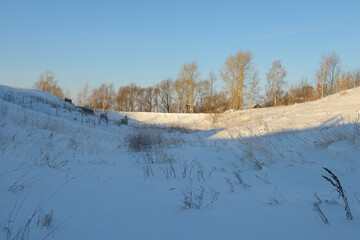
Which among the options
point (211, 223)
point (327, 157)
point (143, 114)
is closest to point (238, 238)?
point (211, 223)

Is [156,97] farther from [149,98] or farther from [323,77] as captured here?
[323,77]

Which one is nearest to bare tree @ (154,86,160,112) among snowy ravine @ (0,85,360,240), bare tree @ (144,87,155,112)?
bare tree @ (144,87,155,112)

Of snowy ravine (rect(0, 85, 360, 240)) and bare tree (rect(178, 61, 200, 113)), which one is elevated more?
bare tree (rect(178, 61, 200, 113))

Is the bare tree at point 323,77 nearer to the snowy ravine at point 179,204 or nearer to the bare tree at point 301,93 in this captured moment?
the bare tree at point 301,93

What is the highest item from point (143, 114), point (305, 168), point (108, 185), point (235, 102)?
point (235, 102)

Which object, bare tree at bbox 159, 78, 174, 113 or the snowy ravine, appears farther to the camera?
bare tree at bbox 159, 78, 174, 113

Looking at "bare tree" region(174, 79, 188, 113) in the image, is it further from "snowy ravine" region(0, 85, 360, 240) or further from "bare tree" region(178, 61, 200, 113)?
"snowy ravine" region(0, 85, 360, 240)

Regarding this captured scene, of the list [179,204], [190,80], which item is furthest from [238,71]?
[179,204]

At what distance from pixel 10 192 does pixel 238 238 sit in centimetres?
162

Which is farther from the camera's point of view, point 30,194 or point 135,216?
point 30,194

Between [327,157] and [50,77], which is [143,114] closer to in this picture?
[50,77]

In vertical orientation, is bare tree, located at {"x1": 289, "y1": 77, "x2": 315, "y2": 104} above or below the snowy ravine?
above

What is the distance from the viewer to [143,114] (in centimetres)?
3002

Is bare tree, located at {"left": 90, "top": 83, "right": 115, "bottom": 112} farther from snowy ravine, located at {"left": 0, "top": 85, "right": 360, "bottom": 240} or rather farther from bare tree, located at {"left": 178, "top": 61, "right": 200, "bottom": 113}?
snowy ravine, located at {"left": 0, "top": 85, "right": 360, "bottom": 240}
